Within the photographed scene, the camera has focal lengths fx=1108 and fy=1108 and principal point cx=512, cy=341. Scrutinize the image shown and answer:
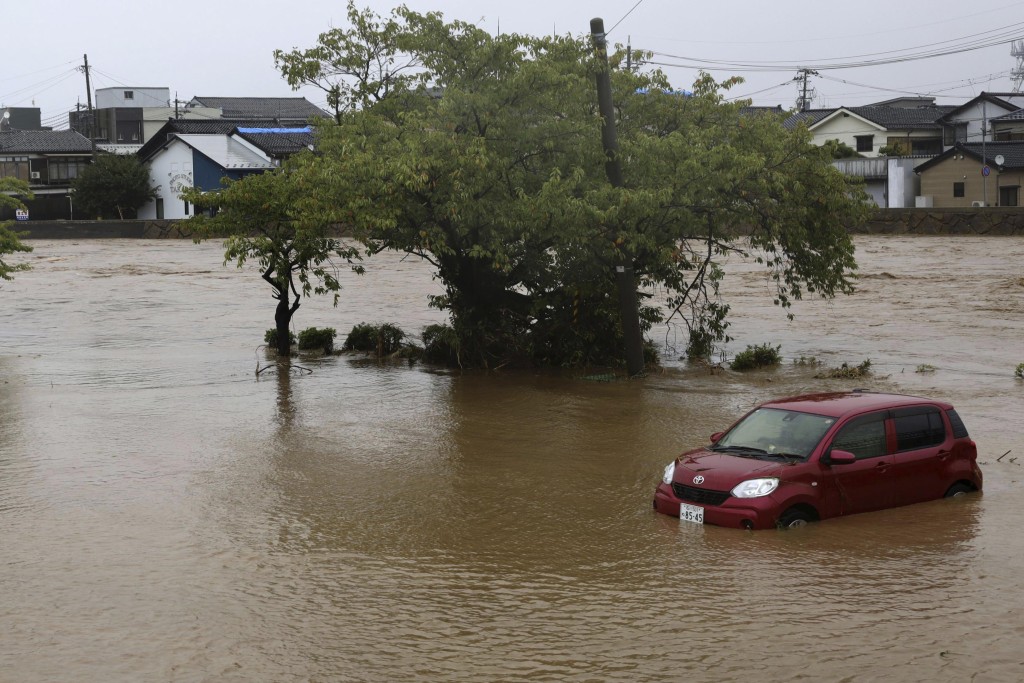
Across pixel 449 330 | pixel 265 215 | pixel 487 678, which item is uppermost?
pixel 265 215

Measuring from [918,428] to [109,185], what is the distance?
218 feet

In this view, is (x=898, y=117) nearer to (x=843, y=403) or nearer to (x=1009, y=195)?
(x=1009, y=195)

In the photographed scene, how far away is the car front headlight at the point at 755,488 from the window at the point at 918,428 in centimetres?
182

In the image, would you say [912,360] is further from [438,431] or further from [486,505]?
[486,505]

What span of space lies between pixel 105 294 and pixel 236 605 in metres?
36.2

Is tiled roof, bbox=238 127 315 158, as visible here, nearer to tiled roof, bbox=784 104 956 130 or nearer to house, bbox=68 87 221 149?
house, bbox=68 87 221 149

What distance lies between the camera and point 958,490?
1238 cm

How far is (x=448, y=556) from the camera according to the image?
11016 mm

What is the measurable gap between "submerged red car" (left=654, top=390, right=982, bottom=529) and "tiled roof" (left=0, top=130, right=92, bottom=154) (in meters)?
71.9

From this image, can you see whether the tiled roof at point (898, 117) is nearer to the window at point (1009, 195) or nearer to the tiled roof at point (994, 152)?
the tiled roof at point (994, 152)

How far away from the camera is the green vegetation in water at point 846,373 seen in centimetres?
2277

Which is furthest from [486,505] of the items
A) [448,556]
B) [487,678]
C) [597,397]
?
[597,397]

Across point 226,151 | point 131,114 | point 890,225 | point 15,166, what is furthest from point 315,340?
point 131,114

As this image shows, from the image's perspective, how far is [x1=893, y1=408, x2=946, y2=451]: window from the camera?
38.7 feet
